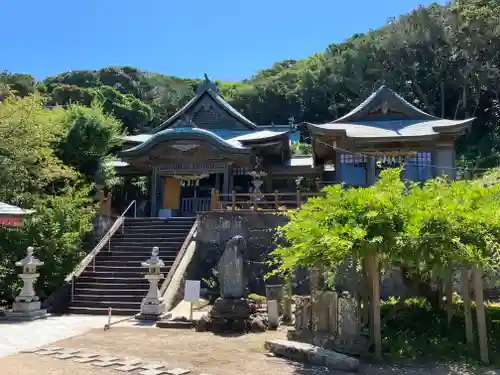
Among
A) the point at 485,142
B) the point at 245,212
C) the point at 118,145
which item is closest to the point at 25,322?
the point at 245,212

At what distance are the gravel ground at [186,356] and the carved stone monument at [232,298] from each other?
468mm

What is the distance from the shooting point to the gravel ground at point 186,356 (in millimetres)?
7338

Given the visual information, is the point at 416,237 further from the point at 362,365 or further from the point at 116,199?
the point at 116,199

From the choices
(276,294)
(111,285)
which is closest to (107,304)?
(111,285)

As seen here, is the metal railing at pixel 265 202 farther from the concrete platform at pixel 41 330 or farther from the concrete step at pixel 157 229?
the concrete platform at pixel 41 330

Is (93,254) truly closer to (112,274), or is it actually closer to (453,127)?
(112,274)

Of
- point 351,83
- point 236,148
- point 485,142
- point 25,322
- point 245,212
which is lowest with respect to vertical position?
point 25,322

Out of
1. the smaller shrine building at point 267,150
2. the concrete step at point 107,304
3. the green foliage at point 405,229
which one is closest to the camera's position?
the green foliage at point 405,229

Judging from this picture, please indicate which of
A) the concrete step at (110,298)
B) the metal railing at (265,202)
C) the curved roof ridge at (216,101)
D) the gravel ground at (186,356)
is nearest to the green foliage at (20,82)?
the curved roof ridge at (216,101)

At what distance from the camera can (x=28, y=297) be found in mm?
12852

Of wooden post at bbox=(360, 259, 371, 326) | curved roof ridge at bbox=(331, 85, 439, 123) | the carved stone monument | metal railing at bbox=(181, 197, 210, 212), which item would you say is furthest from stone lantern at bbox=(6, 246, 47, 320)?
curved roof ridge at bbox=(331, 85, 439, 123)

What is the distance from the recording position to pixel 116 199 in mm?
25422

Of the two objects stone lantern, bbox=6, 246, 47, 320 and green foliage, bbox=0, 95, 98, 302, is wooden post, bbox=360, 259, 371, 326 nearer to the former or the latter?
stone lantern, bbox=6, 246, 47, 320

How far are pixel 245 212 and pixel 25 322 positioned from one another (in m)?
8.17
